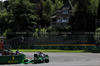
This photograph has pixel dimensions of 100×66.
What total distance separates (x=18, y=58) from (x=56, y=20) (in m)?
52.8

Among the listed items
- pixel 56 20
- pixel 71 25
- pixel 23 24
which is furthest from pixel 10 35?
pixel 71 25

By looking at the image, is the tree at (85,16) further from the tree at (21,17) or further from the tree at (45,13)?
the tree at (45,13)

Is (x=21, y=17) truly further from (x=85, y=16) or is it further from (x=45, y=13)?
(x=85, y=16)

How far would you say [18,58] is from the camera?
20.9 m

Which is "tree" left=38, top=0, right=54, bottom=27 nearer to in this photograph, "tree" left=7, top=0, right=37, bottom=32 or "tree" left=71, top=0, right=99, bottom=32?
"tree" left=7, top=0, right=37, bottom=32

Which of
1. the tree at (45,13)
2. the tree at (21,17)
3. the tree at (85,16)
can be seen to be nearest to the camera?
the tree at (85,16)

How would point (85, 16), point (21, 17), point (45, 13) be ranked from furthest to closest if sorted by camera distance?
point (45, 13) < point (21, 17) < point (85, 16)

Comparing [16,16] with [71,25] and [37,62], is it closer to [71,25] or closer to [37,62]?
[71,25]

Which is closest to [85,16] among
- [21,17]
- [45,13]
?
[21,17]

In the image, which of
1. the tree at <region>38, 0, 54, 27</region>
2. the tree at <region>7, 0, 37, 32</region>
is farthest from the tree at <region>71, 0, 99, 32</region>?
the tree at <region>38, 0, 54, 27</region>

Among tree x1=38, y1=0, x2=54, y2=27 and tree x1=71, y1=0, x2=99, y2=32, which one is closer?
tree x1=71, y1=0, x2=99, y2=32

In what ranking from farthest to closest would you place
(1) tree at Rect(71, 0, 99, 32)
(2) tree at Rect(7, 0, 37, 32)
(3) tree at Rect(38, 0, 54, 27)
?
(3) tree at Rect(38, 0, 54, 27) < (2) tree at Rect(7, 0, 37, 32) < (1) tree at Rect(71, 0, 99, 32)

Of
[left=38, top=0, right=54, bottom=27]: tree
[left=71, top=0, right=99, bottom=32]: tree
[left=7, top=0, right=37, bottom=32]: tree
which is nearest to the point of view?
[left=71, top=0, right=99, bottom=32]: tree

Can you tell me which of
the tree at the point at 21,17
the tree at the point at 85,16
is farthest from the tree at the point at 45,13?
the tree at the point at 85,16
